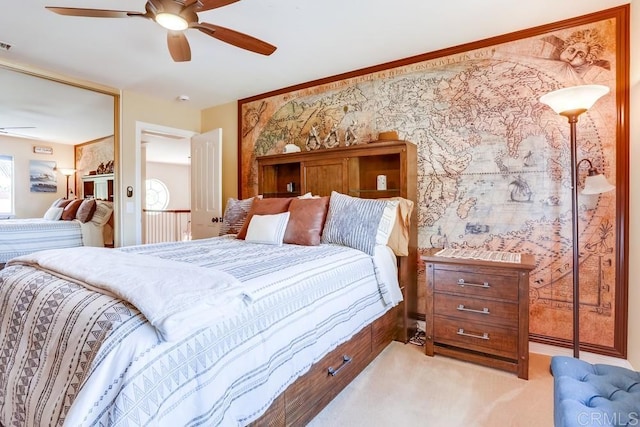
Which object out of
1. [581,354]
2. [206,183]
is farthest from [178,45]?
[581,354]

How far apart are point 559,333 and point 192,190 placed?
4.40 meters

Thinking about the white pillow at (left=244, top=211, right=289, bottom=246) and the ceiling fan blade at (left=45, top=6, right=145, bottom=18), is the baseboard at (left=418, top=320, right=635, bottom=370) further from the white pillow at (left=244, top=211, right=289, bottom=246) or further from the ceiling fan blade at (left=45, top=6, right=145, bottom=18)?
the ceiling fan blade at (left=45, top=6, right=145, bottom=18)

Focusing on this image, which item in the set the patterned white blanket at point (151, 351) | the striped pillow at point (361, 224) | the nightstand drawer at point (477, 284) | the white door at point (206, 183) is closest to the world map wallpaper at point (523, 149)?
the nightstand drawer at point (477, 284)

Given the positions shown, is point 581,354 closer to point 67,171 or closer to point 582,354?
point 582,354

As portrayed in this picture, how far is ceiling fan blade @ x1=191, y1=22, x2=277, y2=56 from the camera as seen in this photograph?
2.01 m

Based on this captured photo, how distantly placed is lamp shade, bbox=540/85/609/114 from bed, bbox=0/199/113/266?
4.45 m

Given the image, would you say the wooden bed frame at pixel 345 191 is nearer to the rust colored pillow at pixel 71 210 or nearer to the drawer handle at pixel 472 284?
the drawer handle at pixel 472 284

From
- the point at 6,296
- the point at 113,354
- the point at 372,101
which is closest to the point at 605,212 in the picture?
the point at 372,101

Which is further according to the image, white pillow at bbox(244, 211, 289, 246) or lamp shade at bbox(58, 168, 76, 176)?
lamp shade at bbox(58, 168, 76, 176)

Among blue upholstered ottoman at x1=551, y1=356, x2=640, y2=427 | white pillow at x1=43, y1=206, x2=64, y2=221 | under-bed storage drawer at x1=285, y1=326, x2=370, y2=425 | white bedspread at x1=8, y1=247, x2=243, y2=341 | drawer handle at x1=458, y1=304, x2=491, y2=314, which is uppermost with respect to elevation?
white pillow at x1=43, y1=206, x2=64, y2=221

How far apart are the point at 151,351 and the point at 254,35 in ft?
8.28

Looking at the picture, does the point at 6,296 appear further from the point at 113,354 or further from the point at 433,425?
the point at 433,425

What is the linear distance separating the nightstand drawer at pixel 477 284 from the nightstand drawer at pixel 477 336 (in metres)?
0.22

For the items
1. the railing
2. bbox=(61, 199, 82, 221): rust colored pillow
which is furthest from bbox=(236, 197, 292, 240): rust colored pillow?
the railing
